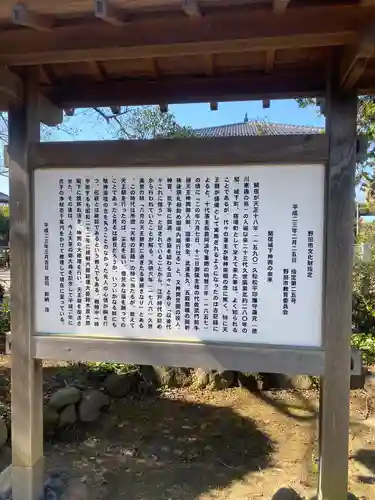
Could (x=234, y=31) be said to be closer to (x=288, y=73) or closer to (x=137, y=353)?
(x=288, y=73)

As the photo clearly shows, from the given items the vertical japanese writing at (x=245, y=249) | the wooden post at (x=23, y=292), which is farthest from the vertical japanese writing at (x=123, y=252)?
the vertical japanese writing at (x=245, y=249)

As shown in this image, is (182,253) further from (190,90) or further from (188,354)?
(190,90)

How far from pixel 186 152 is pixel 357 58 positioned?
3.56ft

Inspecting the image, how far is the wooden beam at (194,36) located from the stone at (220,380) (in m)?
4.73

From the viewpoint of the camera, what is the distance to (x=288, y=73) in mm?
3072

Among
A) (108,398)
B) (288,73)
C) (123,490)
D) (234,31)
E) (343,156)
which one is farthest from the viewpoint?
(108,398)

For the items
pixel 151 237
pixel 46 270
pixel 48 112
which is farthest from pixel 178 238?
pixel 48 112

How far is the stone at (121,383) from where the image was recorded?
231 inches

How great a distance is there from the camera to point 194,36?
7.80 feet

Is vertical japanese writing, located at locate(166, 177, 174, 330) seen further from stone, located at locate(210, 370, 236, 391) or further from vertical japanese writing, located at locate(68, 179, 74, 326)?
stone, located at locate(210, 370, 236, 391)

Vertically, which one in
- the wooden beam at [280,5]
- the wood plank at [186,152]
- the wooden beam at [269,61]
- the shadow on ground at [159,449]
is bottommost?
the shadow on ground at [159,449]

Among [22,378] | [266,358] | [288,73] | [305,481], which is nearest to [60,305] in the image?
[22,378]

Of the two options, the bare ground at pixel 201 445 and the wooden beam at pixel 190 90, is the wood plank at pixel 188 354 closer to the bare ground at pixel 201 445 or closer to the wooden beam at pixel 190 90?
the bare ground at pixel 201 445

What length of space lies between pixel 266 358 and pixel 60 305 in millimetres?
1399
